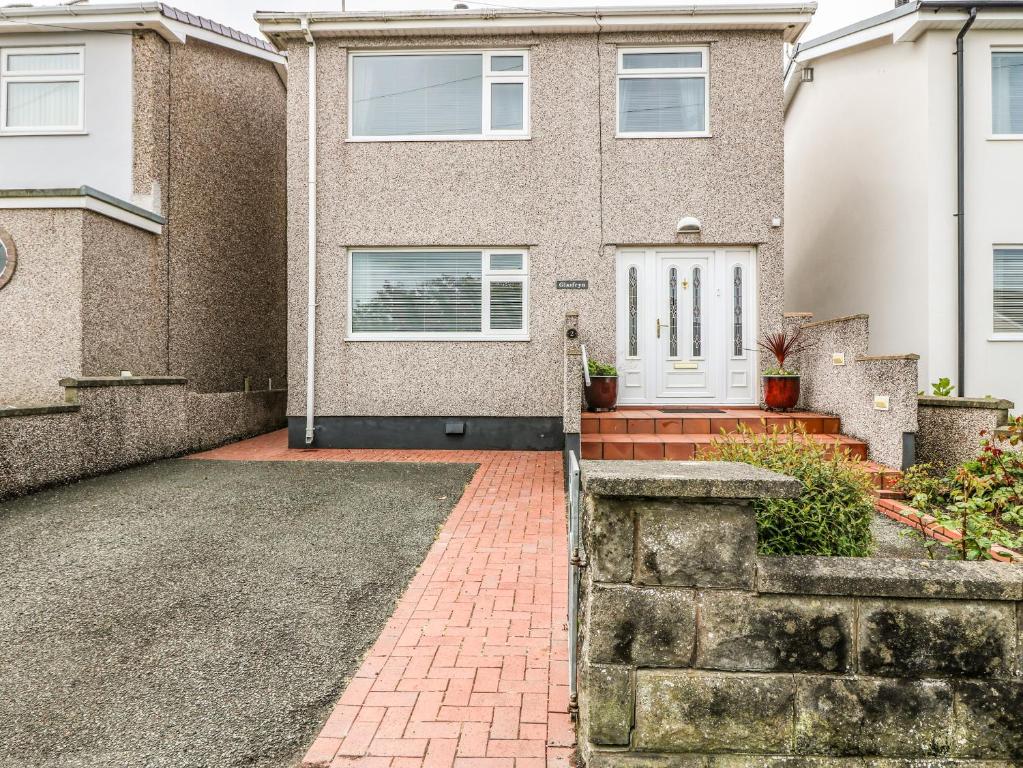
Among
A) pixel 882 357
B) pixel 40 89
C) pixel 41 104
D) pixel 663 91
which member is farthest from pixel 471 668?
pixel 40 89

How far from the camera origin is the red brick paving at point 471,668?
7.47 ft

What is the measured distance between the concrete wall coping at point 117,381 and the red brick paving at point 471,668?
446cm

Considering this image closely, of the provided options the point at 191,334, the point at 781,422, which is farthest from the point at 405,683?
the point at 191,334

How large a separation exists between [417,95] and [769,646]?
889 centimetres

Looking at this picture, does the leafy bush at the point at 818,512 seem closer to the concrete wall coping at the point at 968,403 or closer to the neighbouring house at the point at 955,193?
the concrete wall coping at the point at 968,403

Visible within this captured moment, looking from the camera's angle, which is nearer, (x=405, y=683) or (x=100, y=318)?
(x=405, y=683)

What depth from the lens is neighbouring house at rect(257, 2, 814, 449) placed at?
862 centimetres

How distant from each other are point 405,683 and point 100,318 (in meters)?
7.12

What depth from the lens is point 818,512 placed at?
251 cm

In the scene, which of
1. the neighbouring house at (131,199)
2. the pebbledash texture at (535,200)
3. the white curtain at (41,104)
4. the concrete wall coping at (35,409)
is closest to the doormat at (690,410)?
the pebbledash texture at (535,200)

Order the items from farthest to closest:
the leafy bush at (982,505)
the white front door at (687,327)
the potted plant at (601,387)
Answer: the white front door at (687,327)
the potted plant at (601,387)
the leafy bush at (982,505)

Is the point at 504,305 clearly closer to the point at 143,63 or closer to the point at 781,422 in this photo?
the point at 781,422

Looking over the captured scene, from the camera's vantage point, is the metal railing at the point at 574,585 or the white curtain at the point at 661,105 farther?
the white curtain at the point at 661,105

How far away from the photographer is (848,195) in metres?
10.8
